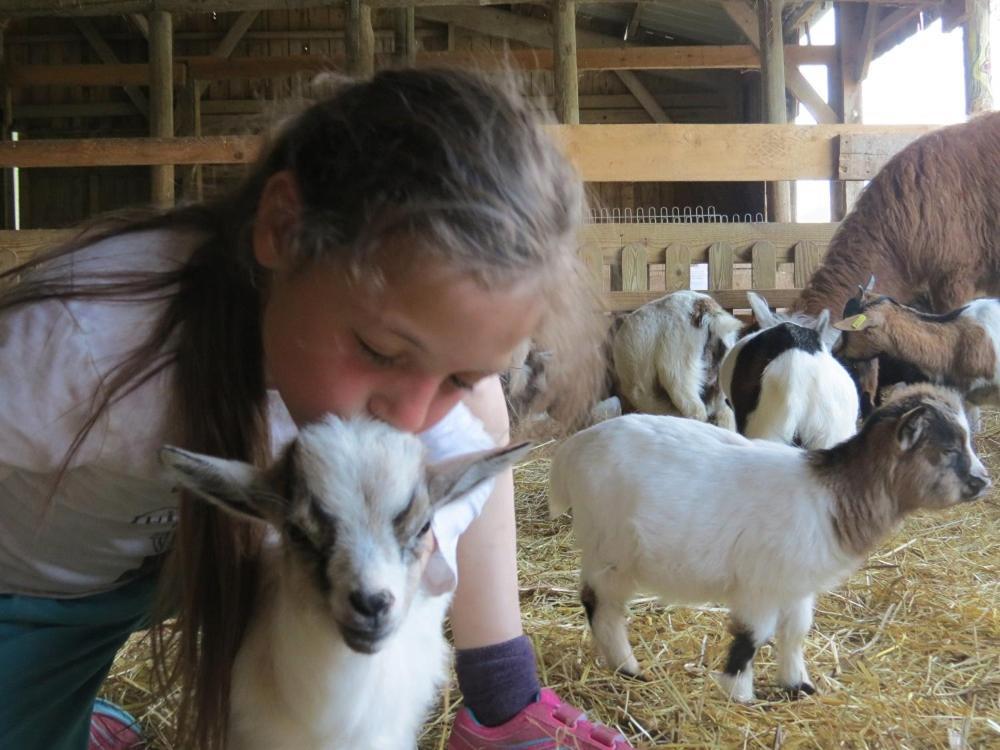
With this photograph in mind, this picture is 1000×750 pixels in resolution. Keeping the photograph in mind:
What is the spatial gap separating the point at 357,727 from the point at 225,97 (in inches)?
571

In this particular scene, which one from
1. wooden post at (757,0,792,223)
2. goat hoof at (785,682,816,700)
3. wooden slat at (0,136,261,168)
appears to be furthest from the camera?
wooden post at (757,0,792,223)

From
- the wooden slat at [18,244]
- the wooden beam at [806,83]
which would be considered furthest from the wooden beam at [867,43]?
the wooden slat at [18,244]

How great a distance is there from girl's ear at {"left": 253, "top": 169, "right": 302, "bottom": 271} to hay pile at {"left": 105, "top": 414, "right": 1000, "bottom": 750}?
A: 1.24 m

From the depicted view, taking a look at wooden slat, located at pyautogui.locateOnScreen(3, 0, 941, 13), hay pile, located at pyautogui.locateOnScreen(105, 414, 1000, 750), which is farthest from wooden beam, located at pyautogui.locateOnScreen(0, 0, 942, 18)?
hay pile, located at pyautogui.locateOnScreen(105, 414, 1000, 750)

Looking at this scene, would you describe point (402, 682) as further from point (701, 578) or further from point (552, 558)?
point (552, 558)

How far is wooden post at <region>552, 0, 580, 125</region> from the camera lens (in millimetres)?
7547

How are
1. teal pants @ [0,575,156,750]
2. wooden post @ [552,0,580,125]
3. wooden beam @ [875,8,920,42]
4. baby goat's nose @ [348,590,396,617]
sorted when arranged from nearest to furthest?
baby goat's nose @ [348,590,396,617] < teal pants @ [0,575,156,750] < wooden post @ [552,0,580,125] < wooden beam @ [875,8,920,42]

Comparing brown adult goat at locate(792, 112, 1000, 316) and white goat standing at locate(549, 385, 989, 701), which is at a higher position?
brown adult goat at locate(792, 112, 1000, 316)

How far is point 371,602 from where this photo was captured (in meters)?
1.39

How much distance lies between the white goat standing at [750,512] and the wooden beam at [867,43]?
9.74 metres

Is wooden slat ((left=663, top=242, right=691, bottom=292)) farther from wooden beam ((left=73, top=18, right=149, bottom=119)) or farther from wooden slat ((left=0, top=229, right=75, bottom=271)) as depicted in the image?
→ wooden beam ((left=73, top=18, right=149, bottom=119))

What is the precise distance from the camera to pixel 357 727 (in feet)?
5.48

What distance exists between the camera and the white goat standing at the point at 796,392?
4.42 metres

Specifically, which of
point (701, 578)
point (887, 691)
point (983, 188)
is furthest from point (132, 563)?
point (983, 188)
